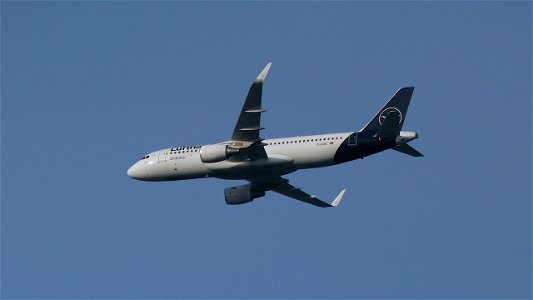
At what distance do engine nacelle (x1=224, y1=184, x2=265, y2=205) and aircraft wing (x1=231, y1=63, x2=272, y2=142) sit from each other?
32.2 ft

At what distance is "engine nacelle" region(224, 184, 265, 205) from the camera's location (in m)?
81.8

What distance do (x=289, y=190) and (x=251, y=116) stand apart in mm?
13551

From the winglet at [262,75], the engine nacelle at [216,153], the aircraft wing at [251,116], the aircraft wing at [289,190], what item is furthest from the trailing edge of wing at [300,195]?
the winglet at [262,75]

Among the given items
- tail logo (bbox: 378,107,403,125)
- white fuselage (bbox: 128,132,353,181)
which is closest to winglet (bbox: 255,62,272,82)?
white fuselage (bbox: 128,132,353,181)

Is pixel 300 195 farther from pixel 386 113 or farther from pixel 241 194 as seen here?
pixel 386 113

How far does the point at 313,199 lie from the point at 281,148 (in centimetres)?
950

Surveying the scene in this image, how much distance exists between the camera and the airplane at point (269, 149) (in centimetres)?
7194

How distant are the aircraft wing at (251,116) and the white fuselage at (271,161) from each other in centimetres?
273

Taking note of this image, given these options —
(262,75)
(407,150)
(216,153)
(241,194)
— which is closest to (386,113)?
(407,150)

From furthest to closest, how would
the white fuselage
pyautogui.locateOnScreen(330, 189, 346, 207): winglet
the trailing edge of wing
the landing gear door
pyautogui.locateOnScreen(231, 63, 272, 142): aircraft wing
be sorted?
pyautogui.locateOnScreen(330, 189, 346, 207): winglet
the trailing edge of wing
the white fuselage
the landing gear door
pyautogui.locateOnScreen(231, 63, 272, 142): aircraft wing

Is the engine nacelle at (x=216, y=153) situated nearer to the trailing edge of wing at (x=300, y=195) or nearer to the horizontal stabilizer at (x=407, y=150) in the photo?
the trailing edge of wing at (x=300, y=195)

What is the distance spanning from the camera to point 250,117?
70.3 m

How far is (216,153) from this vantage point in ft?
241

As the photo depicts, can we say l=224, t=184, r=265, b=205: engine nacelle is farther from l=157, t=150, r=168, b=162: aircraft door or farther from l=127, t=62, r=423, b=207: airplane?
l=157, t=150, r=168, b=162: aircraft door
